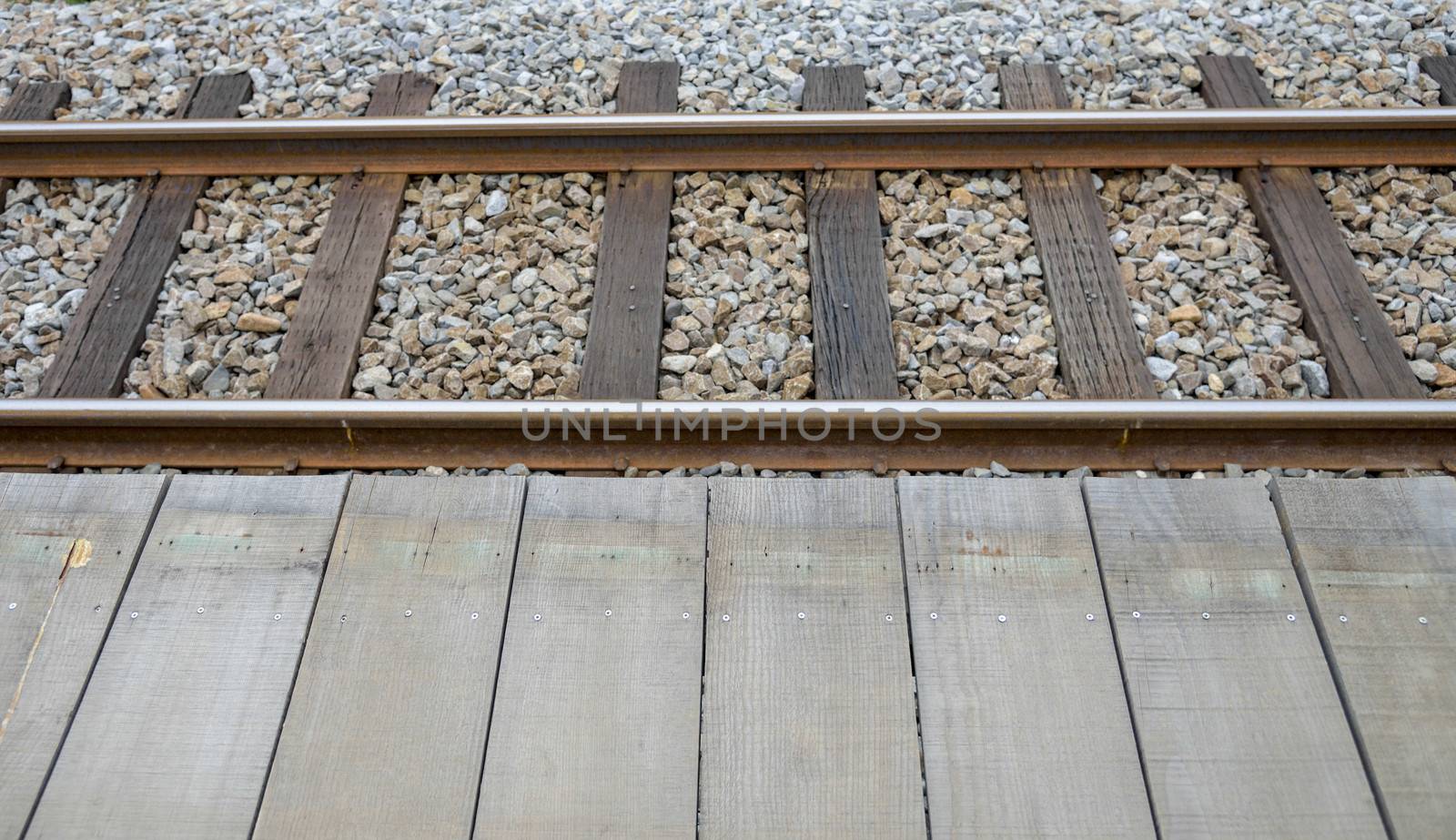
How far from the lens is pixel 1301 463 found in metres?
3.20

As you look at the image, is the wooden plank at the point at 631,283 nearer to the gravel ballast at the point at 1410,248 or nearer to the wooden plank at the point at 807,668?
the wooden plank at the point at 807,668

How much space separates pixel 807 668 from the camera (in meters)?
2.59

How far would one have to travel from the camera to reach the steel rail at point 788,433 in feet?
10.4

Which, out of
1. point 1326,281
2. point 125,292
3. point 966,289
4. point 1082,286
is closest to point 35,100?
point 125,292

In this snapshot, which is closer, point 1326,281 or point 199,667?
point 199,667

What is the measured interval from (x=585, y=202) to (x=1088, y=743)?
259 centimetres

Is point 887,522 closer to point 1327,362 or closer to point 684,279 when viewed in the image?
point 684,279

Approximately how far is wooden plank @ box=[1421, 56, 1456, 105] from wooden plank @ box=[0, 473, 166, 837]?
4848mm

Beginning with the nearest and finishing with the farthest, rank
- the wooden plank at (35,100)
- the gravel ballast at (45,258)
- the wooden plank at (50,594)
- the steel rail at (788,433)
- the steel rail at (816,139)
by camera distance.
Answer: the wooden plank at (50,594) → the steel rail at (788,433) → the gravel ballast at (45,258) → the steel rail at (816,139) → the wooden plank at (35,100)

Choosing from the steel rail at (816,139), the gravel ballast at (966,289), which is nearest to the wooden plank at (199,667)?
the steel rail at (816,139)

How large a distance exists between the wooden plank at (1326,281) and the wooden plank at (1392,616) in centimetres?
59

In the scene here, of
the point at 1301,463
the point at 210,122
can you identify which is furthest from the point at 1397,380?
the point at 210,122

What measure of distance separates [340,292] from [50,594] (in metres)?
1.39

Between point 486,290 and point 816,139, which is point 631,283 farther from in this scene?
point 816,139
